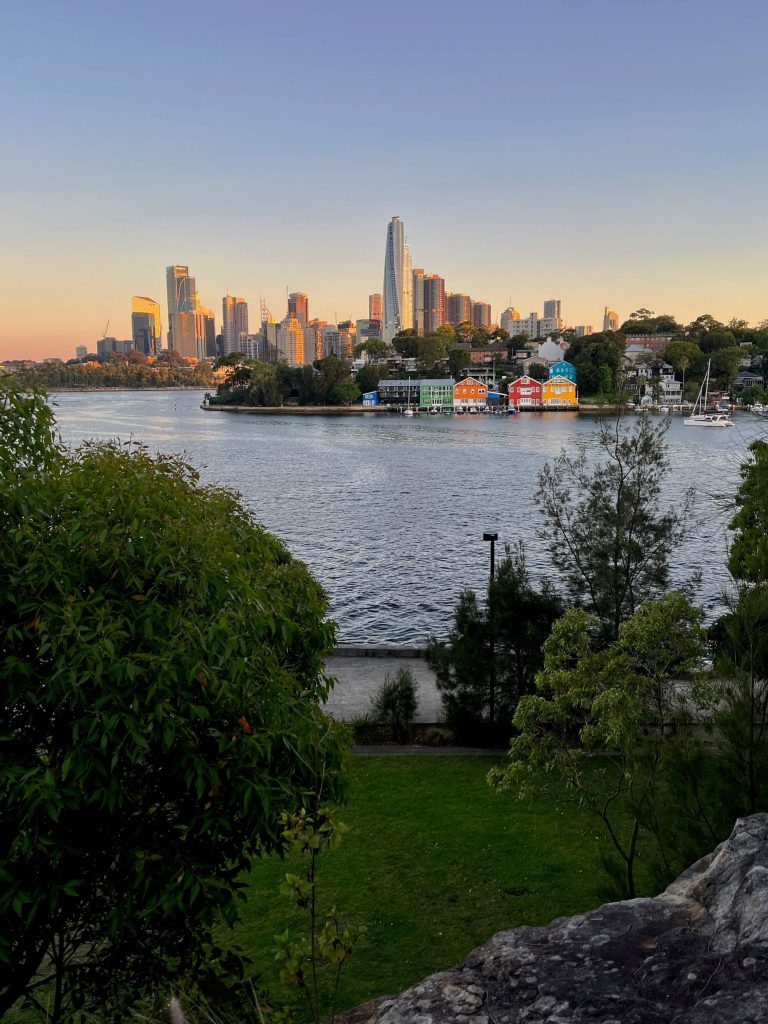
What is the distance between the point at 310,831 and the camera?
14.2ft

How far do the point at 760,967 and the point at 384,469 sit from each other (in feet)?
225

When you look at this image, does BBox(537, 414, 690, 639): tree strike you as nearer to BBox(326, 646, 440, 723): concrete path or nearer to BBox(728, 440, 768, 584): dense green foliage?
BBox(728, 440, 768, 584): dense green foliage

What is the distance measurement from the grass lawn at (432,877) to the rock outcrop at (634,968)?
322 centimetres

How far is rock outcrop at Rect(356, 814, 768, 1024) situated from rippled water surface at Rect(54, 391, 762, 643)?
4.27 meters

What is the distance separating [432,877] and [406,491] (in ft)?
168

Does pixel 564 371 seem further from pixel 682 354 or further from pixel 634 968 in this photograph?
pixel 634 968

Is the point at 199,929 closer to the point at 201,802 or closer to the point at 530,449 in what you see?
the point at 201,802

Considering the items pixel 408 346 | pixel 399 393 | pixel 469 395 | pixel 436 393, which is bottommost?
pixel 469 395

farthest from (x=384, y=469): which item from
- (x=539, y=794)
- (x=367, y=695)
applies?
(x=539, y=794)

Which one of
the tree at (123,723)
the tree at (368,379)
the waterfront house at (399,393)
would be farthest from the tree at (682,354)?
the tree at (123,723)

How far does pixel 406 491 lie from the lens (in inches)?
2384

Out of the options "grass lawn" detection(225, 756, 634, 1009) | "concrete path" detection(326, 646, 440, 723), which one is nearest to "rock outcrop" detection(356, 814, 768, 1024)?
"grass lawn" detection(225, 756, 634, 1009)

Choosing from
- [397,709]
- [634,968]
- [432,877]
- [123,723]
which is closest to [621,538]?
[397,709]

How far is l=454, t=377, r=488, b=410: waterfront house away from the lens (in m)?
142
